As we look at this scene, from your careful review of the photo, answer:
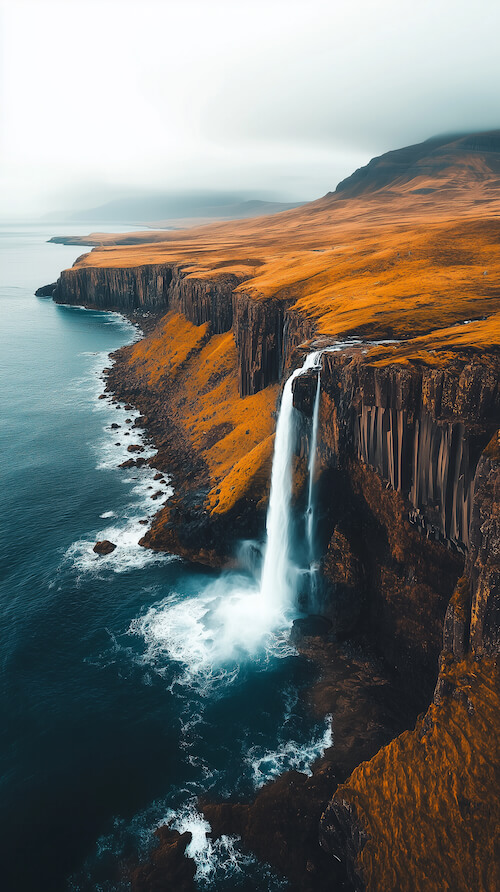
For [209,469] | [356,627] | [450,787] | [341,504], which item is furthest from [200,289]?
[450,787]

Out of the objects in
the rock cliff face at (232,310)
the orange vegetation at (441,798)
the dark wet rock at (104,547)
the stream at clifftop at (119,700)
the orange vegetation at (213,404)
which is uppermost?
the rock cliff face at (232,310)

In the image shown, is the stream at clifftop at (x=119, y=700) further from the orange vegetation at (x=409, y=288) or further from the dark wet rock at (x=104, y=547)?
the orange vegetation at (x=409, y=288)

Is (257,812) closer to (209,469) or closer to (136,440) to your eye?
(209,469)

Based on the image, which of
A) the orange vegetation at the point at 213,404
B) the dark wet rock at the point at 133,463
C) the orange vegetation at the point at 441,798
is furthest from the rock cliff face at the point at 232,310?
the orange vegetation at the point at 441,798

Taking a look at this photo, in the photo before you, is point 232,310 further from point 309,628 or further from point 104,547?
point 309,628

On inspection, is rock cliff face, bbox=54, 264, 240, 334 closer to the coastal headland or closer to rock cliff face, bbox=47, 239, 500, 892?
the coastal headland

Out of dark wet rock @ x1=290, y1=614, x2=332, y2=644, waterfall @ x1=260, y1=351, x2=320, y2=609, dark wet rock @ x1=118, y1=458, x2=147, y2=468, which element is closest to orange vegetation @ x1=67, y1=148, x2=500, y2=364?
waterfall @ x1=260, y1=351, x2=320, y2=609
